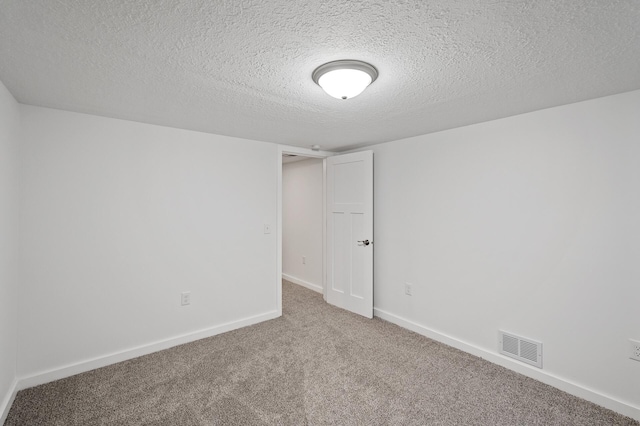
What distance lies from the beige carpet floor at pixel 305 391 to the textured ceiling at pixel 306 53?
2.09m

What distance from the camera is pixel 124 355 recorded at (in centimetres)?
255

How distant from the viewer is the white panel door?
355 centimetres

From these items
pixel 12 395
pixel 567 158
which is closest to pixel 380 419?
pixel 567 158

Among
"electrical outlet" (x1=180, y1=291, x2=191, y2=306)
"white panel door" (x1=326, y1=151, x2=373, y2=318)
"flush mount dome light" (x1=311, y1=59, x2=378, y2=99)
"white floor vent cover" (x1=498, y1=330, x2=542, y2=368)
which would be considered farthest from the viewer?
"white panel door" (x1=326, y1=151, x2=373, y2=318)

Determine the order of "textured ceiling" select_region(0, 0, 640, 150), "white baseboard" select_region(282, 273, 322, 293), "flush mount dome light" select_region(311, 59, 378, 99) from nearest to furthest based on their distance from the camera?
1. "textured ceiling" select_region(0, 0, 640, 150)
2. "flush mount dome light" select_region(311, 59, 378, 99)
3. "white baseboard" select_region(282, 273, 322, 293)

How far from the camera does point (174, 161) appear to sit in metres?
2.83

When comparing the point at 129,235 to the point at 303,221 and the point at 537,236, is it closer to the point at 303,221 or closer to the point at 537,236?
the point at 303,221

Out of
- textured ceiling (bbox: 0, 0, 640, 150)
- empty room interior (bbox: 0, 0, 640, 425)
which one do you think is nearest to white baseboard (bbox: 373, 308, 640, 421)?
empty room interior (bbox: 0, 0, 640, 425)

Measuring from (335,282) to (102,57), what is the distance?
10.9ft

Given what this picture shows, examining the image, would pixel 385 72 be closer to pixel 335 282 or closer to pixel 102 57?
pixel 102 57

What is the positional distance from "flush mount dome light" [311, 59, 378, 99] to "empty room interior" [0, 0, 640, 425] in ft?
0.04

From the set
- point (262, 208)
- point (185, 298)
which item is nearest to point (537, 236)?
point (262, 208)

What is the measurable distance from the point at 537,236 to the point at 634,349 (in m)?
0.87

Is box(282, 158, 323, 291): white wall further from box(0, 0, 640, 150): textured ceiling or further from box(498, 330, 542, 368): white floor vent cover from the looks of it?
box(498, 330, 542, 368): white floor vent cover
